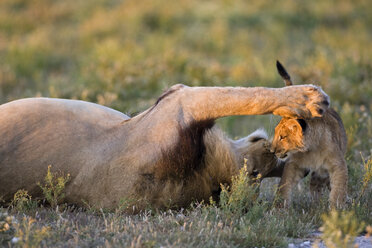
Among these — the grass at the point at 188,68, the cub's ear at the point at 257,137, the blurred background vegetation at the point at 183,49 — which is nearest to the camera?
the grass at the point at 188,68

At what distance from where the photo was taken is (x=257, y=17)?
14453 millimetres

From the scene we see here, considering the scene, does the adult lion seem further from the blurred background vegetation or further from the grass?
the blurred background vegetation

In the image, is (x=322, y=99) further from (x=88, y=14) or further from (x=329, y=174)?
(x=88, y=14)

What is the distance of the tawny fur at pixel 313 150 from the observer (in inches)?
155

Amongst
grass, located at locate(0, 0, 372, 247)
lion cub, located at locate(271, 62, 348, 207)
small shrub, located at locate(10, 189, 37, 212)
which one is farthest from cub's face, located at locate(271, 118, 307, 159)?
small shrub, located at locate(10, 189, 37, 212)

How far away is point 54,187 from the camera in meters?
3.63

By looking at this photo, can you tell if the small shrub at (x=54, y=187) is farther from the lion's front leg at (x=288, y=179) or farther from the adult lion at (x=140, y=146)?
the lion's front leg at (x=288, y=179)

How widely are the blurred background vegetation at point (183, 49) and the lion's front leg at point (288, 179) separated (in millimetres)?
385

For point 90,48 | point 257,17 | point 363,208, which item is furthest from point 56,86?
point 257,17

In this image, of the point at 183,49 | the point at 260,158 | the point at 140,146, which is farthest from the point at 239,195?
the point at 183,49

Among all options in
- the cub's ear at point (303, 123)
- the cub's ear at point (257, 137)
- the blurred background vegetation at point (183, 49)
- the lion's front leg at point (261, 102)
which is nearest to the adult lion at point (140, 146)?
the lion's front leg at point (261, 102)

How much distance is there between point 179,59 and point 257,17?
5474mm

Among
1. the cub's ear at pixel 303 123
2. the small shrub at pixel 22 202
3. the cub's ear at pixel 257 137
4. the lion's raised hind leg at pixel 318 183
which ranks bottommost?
the lion's raised hind leg at pixel 318 183

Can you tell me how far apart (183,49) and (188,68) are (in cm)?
264
